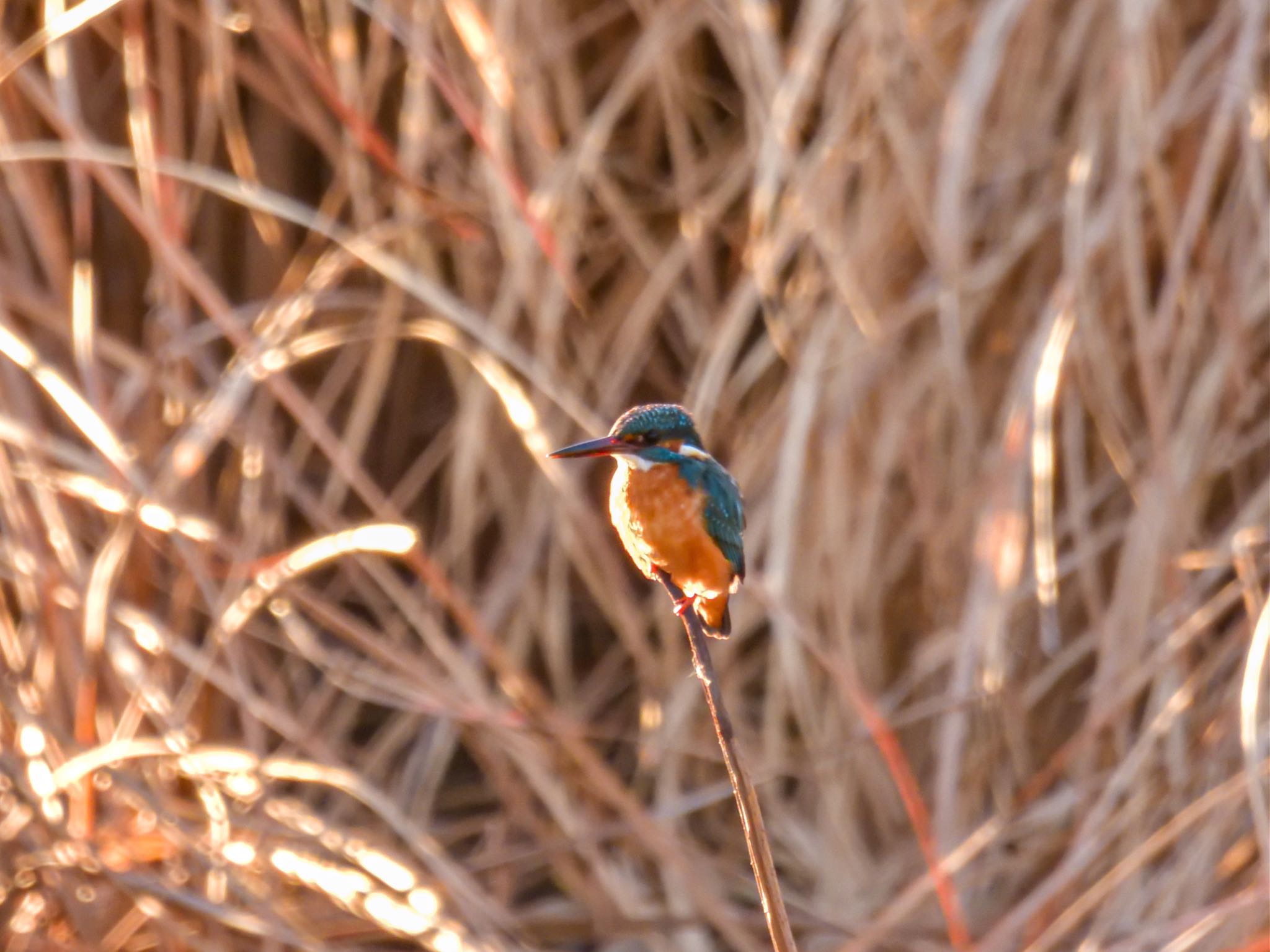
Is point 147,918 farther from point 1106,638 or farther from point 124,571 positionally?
point 1106,638

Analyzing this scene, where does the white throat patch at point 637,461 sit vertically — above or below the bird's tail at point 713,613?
above

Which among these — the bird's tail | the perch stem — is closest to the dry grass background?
the bird's tail

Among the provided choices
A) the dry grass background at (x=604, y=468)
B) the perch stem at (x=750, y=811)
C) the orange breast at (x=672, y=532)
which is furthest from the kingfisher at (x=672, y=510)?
the dry grass background at (x=604, y=468)

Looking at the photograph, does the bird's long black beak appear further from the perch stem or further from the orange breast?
the perch stem

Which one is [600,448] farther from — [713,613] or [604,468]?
[604,468]

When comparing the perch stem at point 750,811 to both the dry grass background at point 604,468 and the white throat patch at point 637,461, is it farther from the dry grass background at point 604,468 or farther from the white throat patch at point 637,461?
the dry grass background at point 604,468

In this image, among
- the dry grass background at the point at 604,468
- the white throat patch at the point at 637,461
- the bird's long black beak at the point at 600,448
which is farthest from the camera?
the dry grass background at the point at 604,468
